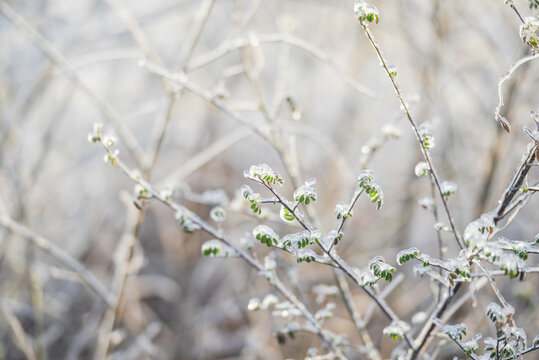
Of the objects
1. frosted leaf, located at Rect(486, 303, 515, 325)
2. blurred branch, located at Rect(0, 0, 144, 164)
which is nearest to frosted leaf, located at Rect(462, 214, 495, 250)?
frosted leaf, located at Rect(486, 303, 515, 325)

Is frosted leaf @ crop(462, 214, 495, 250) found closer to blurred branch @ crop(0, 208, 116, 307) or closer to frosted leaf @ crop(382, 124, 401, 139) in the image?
frosted leaf @ crop(382, 124, 401, 139)

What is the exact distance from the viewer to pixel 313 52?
1.17 m

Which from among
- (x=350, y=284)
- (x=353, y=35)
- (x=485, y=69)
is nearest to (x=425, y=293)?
(x=350, y=284)

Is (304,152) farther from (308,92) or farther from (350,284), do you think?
(350,284)

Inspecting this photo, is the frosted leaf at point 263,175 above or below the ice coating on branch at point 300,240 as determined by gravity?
above

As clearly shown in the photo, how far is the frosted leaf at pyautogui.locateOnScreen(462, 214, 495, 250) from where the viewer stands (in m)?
0.69

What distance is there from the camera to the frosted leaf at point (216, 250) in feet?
2.97

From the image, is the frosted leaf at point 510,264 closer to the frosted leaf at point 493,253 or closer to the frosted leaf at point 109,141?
the frosted leaf at point 493,253

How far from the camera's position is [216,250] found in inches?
36.0

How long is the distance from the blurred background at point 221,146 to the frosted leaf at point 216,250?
0.25m

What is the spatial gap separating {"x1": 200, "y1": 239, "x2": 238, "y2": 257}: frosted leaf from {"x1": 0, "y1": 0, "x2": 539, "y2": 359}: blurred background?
25 centimetres

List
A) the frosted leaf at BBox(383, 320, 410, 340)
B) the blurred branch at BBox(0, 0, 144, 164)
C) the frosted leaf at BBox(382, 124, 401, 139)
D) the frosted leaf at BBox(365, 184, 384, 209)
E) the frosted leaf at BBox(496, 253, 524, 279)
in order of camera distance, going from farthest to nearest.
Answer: the blurred branch at BBox(0, 0, 144, 164) → the frosted leaf at BBox(382, 124, 401, 139) → the frosted leaf at BBox(383, 320, 410, 340) → the frosted leaf at BBox(365, 184, 384, 209) → the frosted leaf at BBox(496, 253, 524, 279)

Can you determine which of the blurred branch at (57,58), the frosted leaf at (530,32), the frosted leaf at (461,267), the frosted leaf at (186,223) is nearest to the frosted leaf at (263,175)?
the frosted leaf at (186,223)

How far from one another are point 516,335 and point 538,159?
0.98ft
